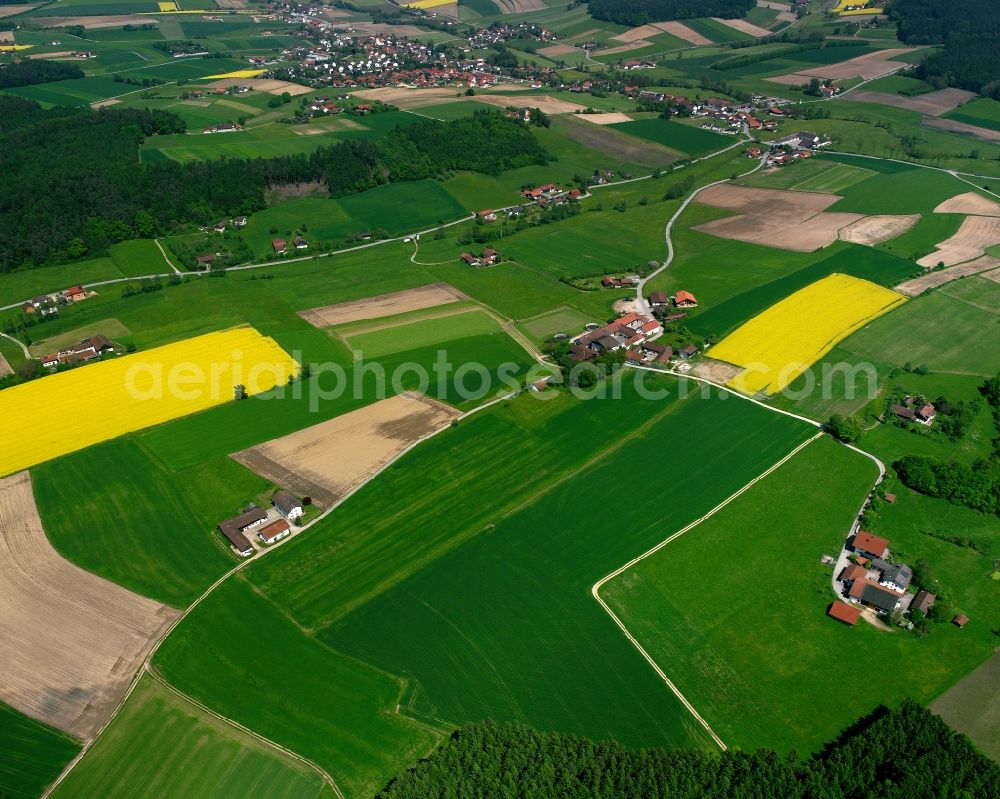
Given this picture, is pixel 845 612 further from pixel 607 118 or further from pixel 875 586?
pixel 607 118

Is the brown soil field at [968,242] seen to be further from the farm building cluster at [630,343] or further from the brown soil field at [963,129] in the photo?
the brown soil field at [963,129]

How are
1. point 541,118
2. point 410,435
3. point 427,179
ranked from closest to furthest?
point 410,435 → point 427,179 → point 541,118

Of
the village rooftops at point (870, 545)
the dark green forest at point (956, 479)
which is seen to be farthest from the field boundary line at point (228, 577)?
the dark green forest at point (956, 479)

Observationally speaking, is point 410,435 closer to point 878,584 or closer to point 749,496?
point 749,496

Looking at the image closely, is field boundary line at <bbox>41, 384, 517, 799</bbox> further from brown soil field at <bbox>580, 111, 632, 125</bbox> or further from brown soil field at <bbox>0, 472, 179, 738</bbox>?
brown soil field at <bbox>580, 111, 632, 125</bbox>

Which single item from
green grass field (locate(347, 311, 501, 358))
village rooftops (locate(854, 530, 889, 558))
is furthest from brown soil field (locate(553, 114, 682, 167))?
village rooftops (locate(854, 530, 889, 558))

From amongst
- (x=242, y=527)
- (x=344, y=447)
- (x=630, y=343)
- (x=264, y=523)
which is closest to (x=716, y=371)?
(x=630, y=343)

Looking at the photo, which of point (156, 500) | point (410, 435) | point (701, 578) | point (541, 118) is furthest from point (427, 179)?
point (701, 578)
